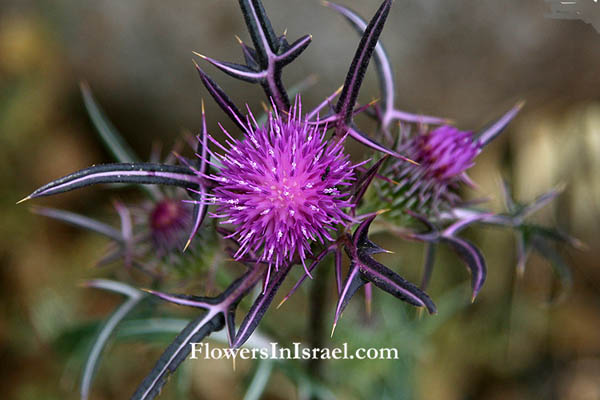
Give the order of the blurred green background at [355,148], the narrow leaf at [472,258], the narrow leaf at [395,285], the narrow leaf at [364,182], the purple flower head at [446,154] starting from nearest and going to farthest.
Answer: the narrow leaf at [395,285] → the narrow leaf at [364,182] → the narrow leaf at [472,258] → the purple flower head at [446,154] → the blurred green background at [355,148]

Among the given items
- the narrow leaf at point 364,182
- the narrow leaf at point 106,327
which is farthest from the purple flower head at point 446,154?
the narrow leaf at point 106,327

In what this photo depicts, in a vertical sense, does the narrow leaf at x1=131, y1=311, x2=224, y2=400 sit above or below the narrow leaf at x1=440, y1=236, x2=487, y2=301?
below

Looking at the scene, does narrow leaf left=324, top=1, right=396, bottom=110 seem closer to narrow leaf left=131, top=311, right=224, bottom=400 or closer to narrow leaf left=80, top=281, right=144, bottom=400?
narrow leaf left=131, top=311, right=224, bottom=400

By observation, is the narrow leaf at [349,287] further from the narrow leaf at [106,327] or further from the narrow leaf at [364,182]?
the narrow leaf at [106,327]

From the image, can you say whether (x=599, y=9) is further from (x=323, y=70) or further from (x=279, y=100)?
(x=323, y=70)

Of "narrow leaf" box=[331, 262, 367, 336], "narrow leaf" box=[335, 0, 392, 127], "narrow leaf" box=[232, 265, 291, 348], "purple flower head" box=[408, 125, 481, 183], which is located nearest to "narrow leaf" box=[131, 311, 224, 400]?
"narrow leaf" box=[232, 265, 291, 348]
